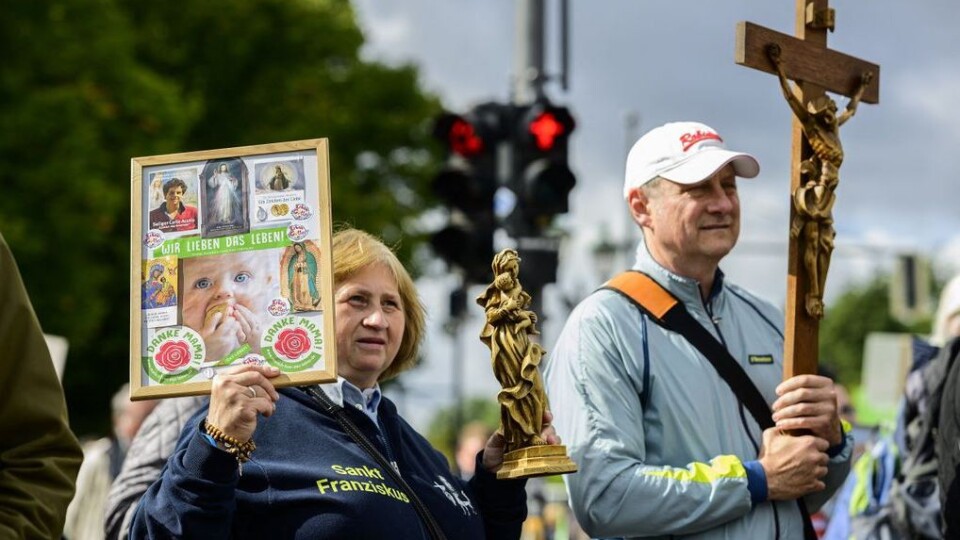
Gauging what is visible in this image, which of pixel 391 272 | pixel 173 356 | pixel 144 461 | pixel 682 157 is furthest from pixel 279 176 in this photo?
pixel 144 461

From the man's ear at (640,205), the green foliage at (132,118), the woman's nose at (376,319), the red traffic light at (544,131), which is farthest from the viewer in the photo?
the green foliage at (132,118)

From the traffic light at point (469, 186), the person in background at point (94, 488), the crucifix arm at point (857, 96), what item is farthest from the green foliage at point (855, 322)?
the crucifix arm at point (857, 96)

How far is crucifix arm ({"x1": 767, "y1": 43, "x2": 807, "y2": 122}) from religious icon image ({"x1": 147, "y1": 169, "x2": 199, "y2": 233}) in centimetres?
186

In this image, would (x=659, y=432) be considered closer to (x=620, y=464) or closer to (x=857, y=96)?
(x=620, y=464)

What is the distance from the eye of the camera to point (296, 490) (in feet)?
14.2

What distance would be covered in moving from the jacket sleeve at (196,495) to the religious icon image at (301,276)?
0.38 meters

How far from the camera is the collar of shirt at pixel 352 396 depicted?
461cm

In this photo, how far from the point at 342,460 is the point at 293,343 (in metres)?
0.43

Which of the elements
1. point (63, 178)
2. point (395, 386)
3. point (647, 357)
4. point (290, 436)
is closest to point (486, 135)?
point (647, 357)

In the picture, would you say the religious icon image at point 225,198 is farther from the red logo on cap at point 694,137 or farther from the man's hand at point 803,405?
the man's hand at point 803,405

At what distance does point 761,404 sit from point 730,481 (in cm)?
32

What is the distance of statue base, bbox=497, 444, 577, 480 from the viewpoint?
15.1ft

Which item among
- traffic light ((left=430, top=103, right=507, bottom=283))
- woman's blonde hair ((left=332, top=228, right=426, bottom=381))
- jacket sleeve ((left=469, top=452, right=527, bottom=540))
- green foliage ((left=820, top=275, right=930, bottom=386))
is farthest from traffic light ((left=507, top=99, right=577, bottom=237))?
green foliage ((left=820, top=275, right=930, bottom=386))

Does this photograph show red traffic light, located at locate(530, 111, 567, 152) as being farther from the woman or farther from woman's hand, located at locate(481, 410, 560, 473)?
woman's hand, located at locate(481, 410, 560, 473)
